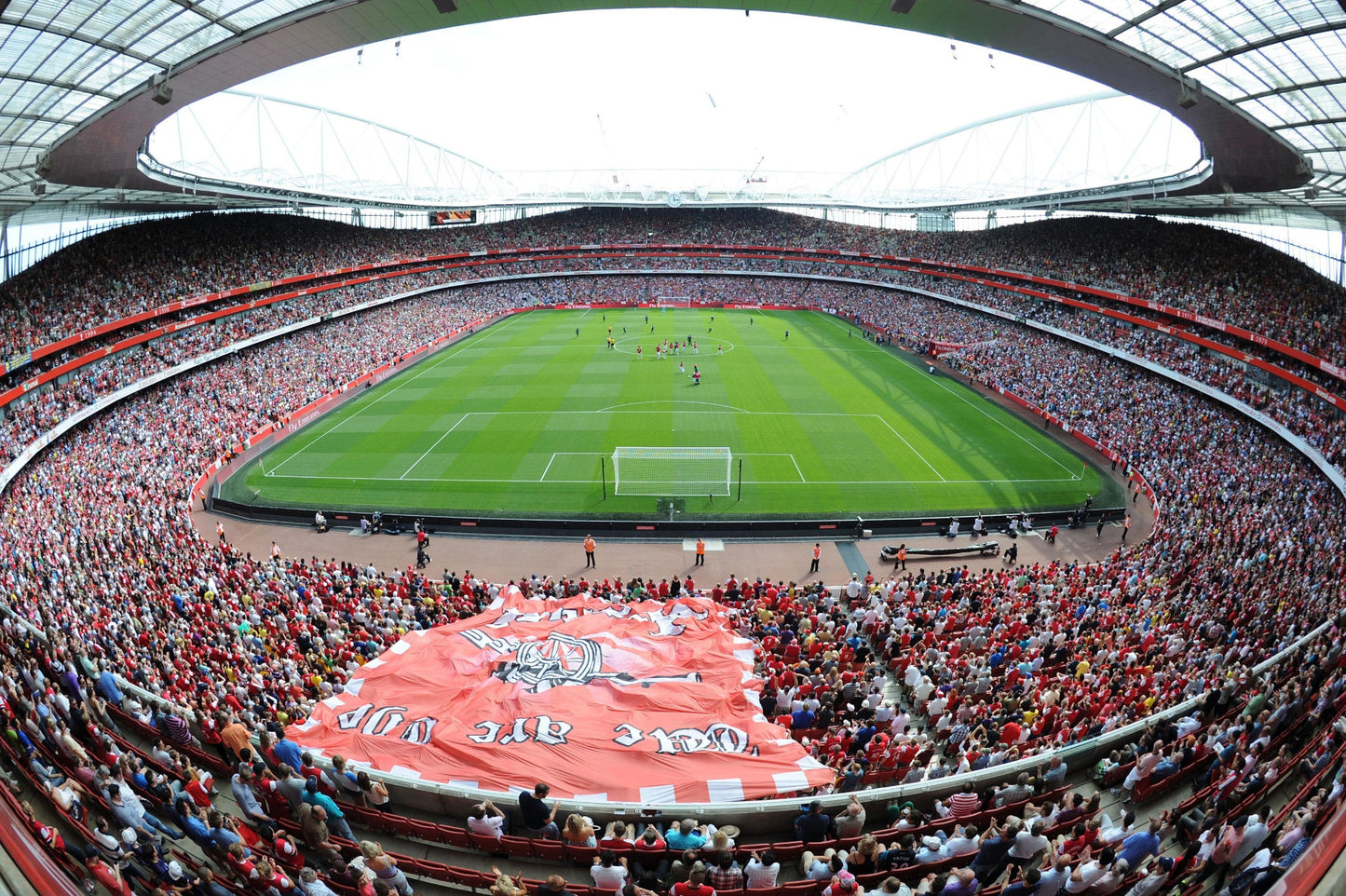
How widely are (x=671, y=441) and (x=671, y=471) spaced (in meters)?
4.95

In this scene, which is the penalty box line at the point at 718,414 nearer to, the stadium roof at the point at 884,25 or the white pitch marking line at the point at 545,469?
the white pitch marking line at the point at 545,469

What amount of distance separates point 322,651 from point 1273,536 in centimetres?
2662

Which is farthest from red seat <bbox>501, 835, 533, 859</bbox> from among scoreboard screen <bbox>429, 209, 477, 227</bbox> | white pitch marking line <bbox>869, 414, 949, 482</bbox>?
scoreboard screen <bbox>429, 209, 477, 227</bbox>

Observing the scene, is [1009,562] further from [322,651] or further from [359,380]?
[359,380]

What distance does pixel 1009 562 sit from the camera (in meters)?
26.7

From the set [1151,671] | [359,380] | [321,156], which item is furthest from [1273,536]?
[321,156]

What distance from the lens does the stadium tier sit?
29.6ft

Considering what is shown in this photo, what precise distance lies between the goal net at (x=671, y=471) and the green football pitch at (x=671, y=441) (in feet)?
1.10

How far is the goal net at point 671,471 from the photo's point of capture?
3291 centimetres

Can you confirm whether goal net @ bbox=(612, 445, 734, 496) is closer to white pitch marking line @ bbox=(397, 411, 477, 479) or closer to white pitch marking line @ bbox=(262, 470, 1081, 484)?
white pitch marking line @ bbox=(262, 470, 1081, 484)

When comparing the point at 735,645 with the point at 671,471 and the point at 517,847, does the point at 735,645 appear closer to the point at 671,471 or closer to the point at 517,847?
the point at 517,847

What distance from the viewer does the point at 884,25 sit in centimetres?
2081

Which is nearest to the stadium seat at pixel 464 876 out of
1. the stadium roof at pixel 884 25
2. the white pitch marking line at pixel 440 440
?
the stadium roof at pixel 884 25

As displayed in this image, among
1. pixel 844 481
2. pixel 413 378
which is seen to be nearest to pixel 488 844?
pixel 844 481
